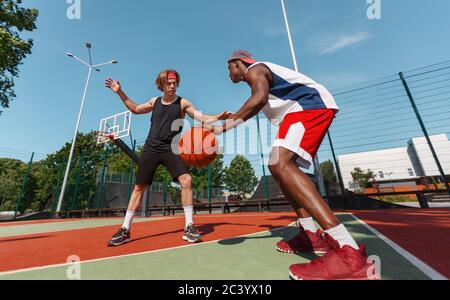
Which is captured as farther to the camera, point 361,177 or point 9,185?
point 9,185

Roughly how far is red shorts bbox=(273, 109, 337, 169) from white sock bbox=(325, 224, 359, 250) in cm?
57

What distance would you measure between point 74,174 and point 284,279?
66.8 ft

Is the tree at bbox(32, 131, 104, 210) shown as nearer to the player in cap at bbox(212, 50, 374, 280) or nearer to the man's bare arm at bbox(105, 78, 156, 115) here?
the man's bare arm at bbox(105, 78, 156, 115)

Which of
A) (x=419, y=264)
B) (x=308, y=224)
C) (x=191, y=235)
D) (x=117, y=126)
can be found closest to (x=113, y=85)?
(x=191, y=235)

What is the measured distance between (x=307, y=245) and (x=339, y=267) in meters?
0.86

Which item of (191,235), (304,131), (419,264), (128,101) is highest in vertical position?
(128,101)

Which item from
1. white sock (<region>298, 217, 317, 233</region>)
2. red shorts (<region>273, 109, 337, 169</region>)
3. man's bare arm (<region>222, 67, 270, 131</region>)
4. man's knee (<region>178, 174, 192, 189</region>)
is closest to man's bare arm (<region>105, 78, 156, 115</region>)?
man's knee (<region>178, 174, 192, 189</region>)

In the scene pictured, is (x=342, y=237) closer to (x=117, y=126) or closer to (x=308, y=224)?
(x=308, y=224)

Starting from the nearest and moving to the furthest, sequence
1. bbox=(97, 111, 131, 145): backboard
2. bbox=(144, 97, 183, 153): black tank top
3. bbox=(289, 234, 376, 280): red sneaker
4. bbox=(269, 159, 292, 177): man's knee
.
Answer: bbox=(289, 234, 376, 280): red sneaker, bbox=(269, 159, 292, 177): man's knee, bbox=(144, 97, 183, 153): black tank top, bbox=(97, 111, 131, 145): backboard

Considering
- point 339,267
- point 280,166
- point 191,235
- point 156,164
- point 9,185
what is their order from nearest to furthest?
1. point 339,267
2. point 280,166
3. point 191,235
4. point 156,164
5. point 9,185

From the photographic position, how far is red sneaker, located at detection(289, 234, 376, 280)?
1362 mm

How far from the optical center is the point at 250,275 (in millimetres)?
1553

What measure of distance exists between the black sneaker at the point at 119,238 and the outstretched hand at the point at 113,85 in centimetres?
227

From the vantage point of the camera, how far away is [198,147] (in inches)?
116
